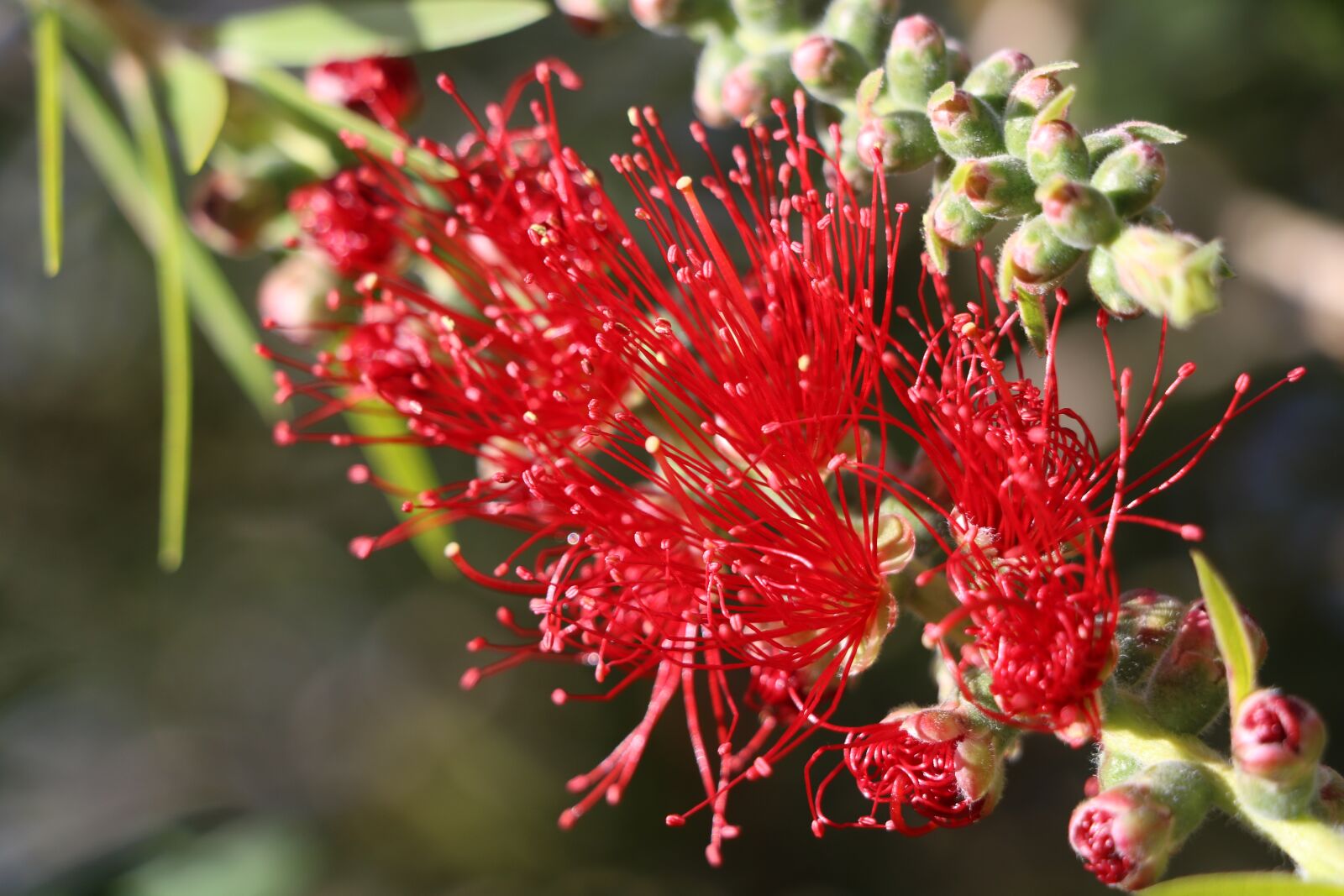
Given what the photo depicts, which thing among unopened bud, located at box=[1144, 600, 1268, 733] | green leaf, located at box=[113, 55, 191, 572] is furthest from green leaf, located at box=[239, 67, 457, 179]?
unopened bud, located at box=[1144, 600, 1268, 733]

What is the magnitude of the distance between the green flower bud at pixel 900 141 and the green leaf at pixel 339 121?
520mm

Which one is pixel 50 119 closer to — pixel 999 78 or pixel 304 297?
pixel 304 297

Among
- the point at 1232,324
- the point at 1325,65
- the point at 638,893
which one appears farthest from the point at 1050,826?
Result: the point at 1325,65

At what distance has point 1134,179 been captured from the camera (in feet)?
3.45

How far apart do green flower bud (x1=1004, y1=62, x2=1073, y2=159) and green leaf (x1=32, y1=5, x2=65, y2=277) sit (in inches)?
40.4

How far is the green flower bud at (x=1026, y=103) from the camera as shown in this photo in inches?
44.4

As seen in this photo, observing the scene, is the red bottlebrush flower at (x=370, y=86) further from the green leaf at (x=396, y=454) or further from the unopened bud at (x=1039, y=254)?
the unopened bud at (x=1039, y=254)

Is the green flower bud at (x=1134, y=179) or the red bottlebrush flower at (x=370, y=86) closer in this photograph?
the green flower bud at (x=1134, y=179)

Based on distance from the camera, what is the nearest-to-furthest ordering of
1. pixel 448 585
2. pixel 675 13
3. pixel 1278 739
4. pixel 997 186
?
1. pixel 1278 739
2. pixel 997 186
3. pixel 675 13
4. pixel 448 585

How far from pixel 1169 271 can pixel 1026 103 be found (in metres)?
0.28

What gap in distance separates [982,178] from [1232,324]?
1709 millimetres

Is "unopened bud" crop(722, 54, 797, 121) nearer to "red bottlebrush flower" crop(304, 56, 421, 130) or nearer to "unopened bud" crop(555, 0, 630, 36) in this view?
"unopened bud" crop(555, 0, 630, 36)

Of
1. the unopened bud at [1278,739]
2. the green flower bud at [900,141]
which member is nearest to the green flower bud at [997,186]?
the green flower bud at [900,141]

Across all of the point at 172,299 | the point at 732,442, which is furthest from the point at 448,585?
the point at 732,442
